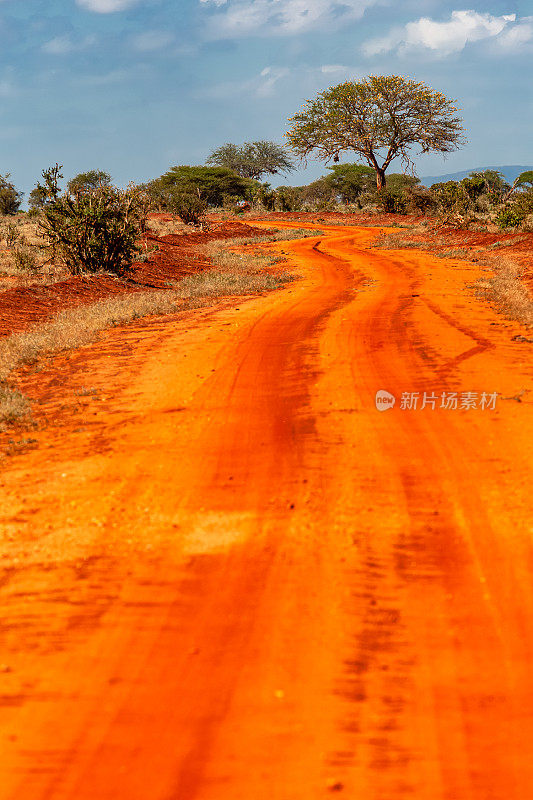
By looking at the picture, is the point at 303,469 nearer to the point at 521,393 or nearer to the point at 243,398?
the point at 243,398

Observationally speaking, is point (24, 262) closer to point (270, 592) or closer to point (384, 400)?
point (384, 400)

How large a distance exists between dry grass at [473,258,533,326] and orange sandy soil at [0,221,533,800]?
3049 millimetres

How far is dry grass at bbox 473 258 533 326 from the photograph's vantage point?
31.5ft

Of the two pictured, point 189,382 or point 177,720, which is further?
point 189,382

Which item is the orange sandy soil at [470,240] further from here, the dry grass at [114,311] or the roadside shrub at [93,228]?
the roadside shrub at [93,228]

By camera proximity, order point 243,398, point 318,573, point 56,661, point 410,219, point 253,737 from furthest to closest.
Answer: point 410,219, point 243,398, point 318,573, point 56,661, point 253,737

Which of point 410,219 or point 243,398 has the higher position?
point 410,219

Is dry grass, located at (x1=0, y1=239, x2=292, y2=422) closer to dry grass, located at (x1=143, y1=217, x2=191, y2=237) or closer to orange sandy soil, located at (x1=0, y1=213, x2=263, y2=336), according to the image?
orange sandy soil, located at (x1=0, y1=213, x2=263, y2=336)

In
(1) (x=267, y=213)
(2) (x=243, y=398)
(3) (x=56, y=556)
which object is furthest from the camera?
(1) (x=267, y=213)

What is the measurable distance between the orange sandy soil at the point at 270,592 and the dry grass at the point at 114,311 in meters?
1.54

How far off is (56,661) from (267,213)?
4118 cm

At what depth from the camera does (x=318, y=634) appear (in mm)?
3133

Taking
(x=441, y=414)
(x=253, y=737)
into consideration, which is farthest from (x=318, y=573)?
(x=441, y=414)

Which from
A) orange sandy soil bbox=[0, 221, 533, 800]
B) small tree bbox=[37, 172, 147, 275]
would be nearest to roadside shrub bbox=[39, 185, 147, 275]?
small tree bbox=[37, 172, 147, 275]
